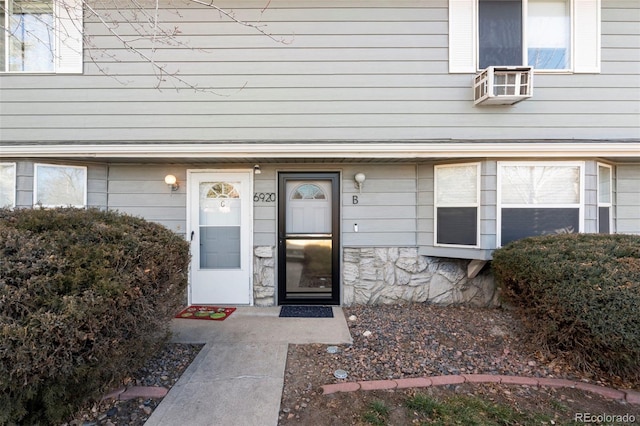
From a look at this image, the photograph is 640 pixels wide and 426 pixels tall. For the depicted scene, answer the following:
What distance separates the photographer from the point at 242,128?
14.2 ft

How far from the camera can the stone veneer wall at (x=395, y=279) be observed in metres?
4.70

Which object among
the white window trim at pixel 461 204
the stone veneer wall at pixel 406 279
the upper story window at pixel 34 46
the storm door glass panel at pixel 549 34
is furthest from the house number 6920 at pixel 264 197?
the storm door glass panel at pixel 549 34

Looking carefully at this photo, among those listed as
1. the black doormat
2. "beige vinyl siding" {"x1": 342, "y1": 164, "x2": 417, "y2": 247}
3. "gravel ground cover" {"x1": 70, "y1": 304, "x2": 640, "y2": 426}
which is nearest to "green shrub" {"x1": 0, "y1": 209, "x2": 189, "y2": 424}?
"gravel ground cover" {"x1": 70, "y1": 304, "x2": 640, "y2": 426}

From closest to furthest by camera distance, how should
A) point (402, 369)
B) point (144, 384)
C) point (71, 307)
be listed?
point (71, 307) < point (144, 384) < point (402, 369)

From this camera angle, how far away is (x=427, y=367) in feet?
9.57

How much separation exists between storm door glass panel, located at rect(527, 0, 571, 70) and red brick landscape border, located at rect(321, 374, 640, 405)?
410 centimetres

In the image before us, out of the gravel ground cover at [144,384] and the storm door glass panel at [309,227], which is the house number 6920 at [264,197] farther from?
the gravel ground cover at [144,384]

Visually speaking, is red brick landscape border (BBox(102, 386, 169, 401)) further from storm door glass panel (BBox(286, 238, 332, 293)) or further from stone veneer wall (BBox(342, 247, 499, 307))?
stone veneer wall (BBox(342, 247, 499, 307))

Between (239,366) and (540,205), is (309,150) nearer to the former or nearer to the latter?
(239,366)

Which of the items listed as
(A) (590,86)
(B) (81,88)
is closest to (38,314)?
(B) (81,88)

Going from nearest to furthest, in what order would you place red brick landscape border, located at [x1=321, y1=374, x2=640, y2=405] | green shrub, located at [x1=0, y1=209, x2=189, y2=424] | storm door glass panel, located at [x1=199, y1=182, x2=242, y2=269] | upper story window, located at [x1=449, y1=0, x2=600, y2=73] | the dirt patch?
1. green shrub, located at [x1=0, y1=209, x2=189, y2=424]
2. the dirt patch
3. red brick landscape border, located at [x1=321, y1=374, x2=640, y2=405]
4. upper story window, located at [x1=449, y1=0, x2=600, y2=73]
5. storm door glass panel, located at [x1=199, y1=182, x2=242, y2=269]

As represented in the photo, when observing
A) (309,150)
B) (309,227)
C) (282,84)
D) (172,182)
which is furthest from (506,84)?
(172,182)

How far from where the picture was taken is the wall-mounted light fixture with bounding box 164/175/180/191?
4520 millimetres

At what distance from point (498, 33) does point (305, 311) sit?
16.3ft
